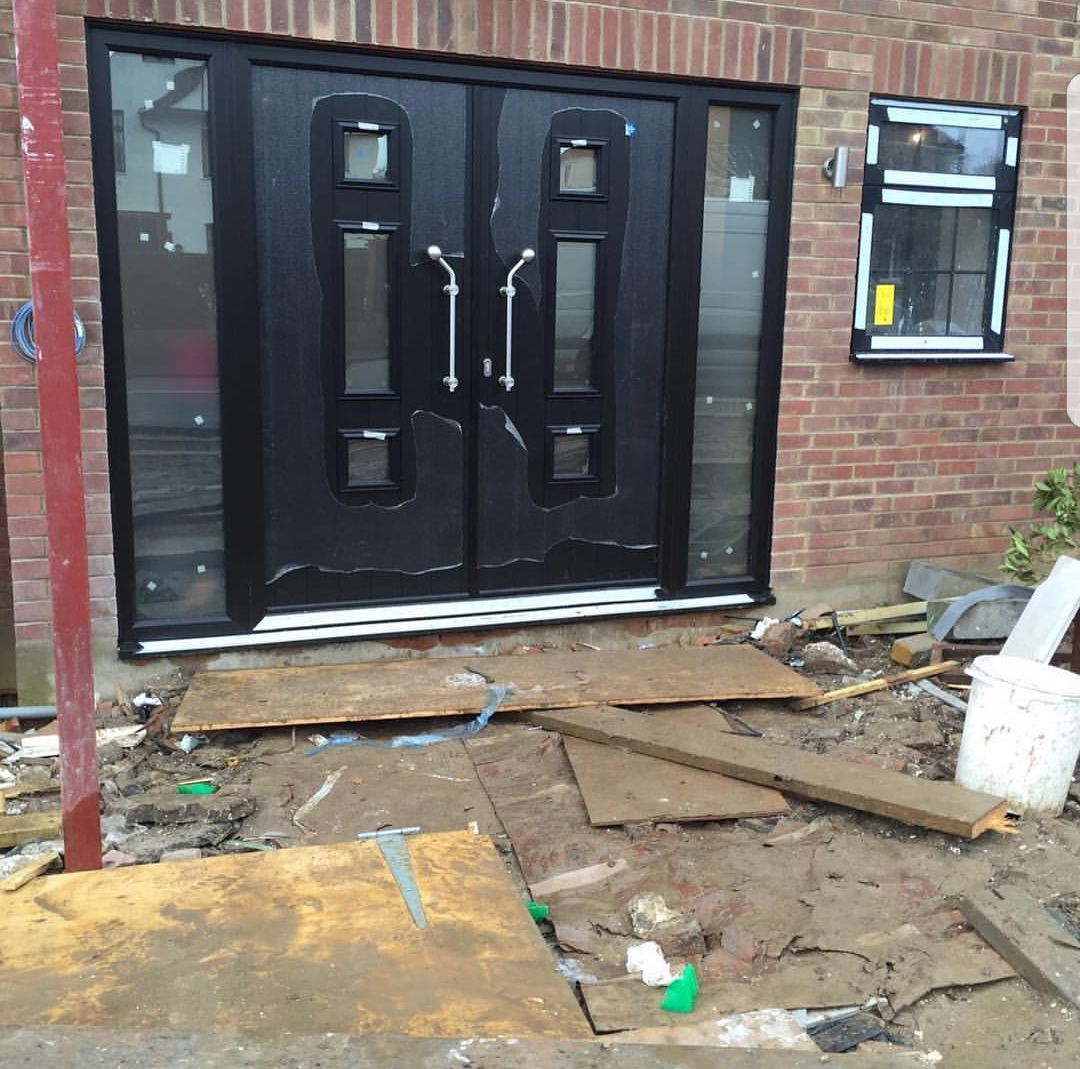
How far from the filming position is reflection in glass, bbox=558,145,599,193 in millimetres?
4918

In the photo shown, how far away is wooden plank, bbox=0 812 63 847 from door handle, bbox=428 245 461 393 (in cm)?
237

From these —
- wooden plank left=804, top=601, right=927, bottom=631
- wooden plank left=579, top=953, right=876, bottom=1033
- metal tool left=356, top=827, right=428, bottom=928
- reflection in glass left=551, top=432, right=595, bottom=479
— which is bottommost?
wooden plank left=579, top=953, right=876, bottom=1033

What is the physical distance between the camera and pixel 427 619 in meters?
4.99

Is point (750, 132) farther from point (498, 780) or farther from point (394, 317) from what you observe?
point (498, 780)

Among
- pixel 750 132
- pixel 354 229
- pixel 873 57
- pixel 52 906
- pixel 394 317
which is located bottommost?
pixel 52 906

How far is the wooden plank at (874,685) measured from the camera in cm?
474

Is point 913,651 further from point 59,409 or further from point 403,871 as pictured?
point 59,409

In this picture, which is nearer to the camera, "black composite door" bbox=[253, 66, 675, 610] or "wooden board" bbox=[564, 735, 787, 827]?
"wooden board" bbox=[564, 735, 787, 827]

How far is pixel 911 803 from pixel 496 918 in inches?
62.0

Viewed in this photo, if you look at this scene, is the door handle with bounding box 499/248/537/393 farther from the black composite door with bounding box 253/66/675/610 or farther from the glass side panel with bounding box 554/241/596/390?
the glass side panel with bounding box 554/241/596/390

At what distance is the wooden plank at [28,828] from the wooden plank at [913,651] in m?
3.73

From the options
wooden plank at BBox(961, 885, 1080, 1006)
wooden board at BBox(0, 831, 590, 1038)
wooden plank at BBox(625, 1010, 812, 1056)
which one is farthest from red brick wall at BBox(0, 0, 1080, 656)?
wooden plank at BBox(625, 1010, 812, 1056)

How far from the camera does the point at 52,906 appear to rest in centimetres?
268

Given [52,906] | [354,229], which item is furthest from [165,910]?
[354,229]
